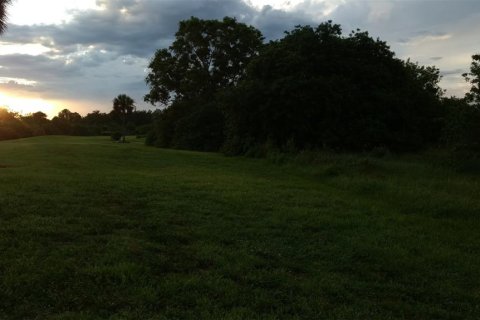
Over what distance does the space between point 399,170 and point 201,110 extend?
25.4 meters

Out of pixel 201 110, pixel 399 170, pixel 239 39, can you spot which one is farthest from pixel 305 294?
pixel 239 39

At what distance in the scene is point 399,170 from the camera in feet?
53.2

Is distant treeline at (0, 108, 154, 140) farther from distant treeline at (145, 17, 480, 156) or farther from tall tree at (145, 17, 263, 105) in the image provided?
distant treeline at (145, 17, 480, 156)

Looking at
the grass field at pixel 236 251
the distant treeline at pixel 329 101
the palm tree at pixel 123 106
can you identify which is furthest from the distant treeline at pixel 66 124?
the grass field at pixel 236 251

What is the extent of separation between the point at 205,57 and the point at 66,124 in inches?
1894

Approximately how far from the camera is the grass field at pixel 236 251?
4.89 metres

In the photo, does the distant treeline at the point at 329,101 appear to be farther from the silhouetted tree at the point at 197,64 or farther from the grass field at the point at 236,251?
the silhouetted tree at the point at 197,64

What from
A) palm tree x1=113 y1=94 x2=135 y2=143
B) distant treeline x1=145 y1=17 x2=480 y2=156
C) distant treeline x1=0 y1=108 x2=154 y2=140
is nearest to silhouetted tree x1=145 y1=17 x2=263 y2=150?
distant treeline x1=0 y1=108 x2=154 y2=140

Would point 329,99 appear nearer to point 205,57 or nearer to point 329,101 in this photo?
point 329,101

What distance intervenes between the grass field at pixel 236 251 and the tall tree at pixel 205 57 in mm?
32882

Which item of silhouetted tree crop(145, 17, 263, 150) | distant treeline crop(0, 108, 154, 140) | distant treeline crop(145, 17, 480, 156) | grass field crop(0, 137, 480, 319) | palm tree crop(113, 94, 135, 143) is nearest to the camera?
grass field crop(0, 137, 480, 319)

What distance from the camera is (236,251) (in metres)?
6.74

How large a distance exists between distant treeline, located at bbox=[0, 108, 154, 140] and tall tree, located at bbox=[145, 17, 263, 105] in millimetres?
10874

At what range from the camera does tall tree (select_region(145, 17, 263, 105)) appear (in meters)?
44.6
